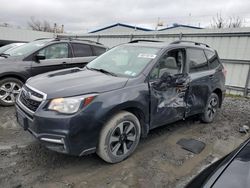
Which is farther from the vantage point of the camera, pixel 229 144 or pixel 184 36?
pixel 184 36

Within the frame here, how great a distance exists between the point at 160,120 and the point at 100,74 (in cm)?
119

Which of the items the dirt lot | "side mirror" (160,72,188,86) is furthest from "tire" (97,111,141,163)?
"side mirror" (160,72,188,86)

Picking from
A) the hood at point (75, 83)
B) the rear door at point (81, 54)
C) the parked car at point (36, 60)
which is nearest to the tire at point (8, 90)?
the parked car at point (36, 60)

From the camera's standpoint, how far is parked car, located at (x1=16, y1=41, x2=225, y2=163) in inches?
106

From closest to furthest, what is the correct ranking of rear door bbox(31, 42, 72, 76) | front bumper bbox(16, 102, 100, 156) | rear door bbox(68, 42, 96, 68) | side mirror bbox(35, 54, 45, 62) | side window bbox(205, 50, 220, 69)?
front bumper bbox(16, 102, 100, 156) → side window bbox(205, 50, 220, 69) → side mirror bbox(35, 54, 45, 62) → rear door bbox(31, 42, 72, 76) → rear door bbox(68, 42, 96, 68)

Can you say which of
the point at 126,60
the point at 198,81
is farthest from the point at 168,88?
the point at 198,81

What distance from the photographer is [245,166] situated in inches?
62.6

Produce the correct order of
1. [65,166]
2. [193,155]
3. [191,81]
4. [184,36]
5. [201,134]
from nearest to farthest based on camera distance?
[65,166], [193,155], [191,81], [201,134], [184,36]

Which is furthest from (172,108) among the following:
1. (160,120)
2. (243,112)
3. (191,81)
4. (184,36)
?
(184,36)

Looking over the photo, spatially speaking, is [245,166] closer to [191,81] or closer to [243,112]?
[191,81]

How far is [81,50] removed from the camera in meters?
6.54

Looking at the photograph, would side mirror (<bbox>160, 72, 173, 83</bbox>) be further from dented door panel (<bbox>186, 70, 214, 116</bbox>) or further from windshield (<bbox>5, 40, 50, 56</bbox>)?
windshield (<bbox>5, 40, 50, 56</bbox>)

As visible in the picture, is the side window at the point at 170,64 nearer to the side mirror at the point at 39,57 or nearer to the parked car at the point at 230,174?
the parked car at the point at 230,174

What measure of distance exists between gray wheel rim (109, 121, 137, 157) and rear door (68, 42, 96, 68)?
358cm
